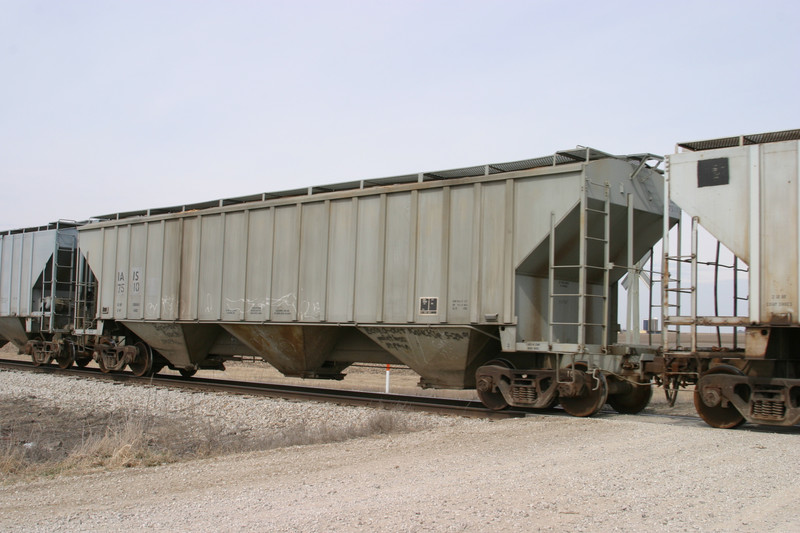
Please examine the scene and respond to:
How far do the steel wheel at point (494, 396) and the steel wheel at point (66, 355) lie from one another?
1325 centimetres

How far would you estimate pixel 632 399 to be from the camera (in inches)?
501

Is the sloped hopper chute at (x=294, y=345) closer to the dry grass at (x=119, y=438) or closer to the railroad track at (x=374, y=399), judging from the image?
the railroad track at (x=374, y=399)

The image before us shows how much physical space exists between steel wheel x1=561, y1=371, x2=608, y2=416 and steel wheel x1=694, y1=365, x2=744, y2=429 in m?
1.48

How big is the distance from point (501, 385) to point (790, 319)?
4.58 metres

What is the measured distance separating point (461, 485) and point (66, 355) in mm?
17382

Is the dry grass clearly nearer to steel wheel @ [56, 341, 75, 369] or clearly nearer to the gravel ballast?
the gravel ballast

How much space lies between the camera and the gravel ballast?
17.4ft

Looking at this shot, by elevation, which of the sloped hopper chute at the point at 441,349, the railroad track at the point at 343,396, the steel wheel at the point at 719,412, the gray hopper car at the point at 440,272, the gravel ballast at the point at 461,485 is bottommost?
the railroad track at the point at 343,396

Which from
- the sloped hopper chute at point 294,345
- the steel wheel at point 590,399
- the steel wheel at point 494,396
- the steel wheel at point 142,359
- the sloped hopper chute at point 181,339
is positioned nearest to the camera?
the steel wheel at point 590,399

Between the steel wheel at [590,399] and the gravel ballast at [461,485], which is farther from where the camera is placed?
the steel wheel at [590,399]

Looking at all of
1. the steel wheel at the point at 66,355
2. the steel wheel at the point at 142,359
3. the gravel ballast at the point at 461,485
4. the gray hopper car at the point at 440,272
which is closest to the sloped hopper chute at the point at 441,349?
the gray hopper car at the point at 440,272

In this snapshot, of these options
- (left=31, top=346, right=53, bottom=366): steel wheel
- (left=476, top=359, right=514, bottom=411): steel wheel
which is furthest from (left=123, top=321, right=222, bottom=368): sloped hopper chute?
(left=476, top=359, right=514, bottom=411): steel wheel

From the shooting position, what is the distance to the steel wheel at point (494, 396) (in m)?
12.4

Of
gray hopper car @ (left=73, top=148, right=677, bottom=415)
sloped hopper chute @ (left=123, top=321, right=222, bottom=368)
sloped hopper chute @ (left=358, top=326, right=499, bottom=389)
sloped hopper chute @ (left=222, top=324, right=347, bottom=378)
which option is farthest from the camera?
sloped hopper chute @ (left=123, top=321, right=222, bottom=368)
